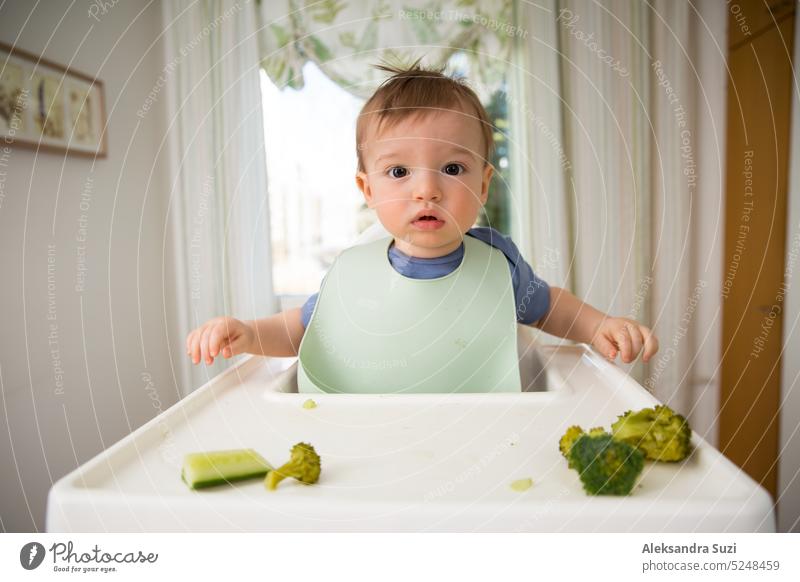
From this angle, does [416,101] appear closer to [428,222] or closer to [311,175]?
[428,222]

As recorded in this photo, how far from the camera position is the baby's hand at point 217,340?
642 millimetres

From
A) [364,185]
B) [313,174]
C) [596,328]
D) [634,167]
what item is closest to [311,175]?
[313,174]

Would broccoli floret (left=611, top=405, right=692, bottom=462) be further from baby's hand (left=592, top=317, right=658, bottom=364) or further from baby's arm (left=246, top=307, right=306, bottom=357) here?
baby's arm (left=246, top=307, right=306, bottom=357)

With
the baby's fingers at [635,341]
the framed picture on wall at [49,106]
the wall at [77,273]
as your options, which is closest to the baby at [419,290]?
the baby's fingers at [635,341]

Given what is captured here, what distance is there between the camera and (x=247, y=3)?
941mm

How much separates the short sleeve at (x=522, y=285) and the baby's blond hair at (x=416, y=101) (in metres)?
0.12

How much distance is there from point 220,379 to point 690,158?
3.88ft

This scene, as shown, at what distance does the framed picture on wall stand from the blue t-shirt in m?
0.39

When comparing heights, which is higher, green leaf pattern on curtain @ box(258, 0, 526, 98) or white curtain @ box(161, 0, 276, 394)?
green leaf pattern on curtain @ box(258, 0, 526, 98)

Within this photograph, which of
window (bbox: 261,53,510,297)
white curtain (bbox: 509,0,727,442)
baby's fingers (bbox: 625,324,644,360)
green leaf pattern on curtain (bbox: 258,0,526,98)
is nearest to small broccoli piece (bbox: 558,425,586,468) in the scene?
baby's fingers (bbox: 625,324,644,360)

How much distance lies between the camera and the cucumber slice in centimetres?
36

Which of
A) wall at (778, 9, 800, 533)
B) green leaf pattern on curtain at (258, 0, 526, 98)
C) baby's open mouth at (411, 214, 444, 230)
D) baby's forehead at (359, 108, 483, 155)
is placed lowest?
wall at (778, 9, 800, 533)

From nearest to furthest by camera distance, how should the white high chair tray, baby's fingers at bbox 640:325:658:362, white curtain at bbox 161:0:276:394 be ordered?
Answer: the white high chair tray
baby's fingers at bbox 640:325:658:362
white curtain at bbox 161:0:276:394
